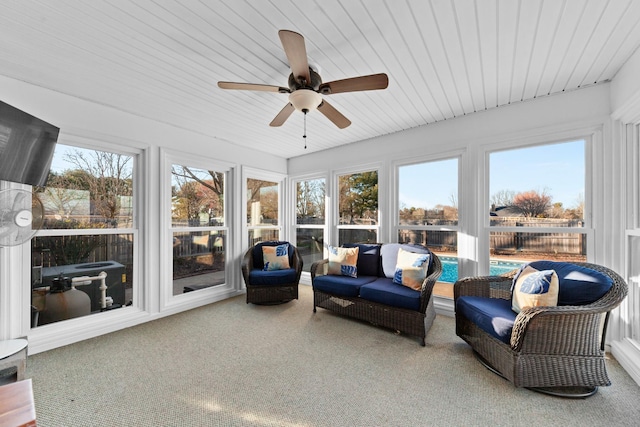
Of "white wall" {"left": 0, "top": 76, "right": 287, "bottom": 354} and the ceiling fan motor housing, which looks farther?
"white wall" {"left": 0, "top": 76, "right": 287, "bottom": 354}

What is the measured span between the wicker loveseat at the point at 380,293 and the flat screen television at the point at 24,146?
9.97 feet

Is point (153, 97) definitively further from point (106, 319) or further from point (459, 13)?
point (459, 13)

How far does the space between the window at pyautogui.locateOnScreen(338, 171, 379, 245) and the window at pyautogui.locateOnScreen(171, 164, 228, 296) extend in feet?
6.49

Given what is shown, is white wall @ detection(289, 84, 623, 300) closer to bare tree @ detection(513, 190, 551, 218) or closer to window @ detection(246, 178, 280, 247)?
bare tree @ detection(513, 190, 551, 218)

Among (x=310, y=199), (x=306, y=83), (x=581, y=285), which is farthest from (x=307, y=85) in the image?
(x=310, y=199)

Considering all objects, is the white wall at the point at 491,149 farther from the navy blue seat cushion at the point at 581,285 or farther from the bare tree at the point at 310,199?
the navy blue seat cushion at the point at 581,285

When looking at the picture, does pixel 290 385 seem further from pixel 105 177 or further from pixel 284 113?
pixel 105 177

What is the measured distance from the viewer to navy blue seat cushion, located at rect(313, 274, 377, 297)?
3.18m

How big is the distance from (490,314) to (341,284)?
1560mm

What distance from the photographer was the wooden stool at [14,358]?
77.0 inches

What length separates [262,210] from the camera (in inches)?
197

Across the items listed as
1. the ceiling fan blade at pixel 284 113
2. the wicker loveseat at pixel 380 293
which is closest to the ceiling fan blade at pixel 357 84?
the ceiling fan blade at pixel 284 113

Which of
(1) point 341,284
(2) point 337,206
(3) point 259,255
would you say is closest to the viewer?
(1) point 341,284

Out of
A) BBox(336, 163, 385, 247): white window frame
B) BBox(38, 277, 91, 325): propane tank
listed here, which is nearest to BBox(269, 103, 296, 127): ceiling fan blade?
BBox(336, 163, 385, 247): white window frame
